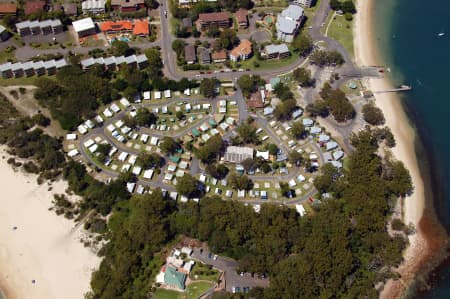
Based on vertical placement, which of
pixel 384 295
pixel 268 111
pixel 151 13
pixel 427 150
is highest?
pixel 151 13

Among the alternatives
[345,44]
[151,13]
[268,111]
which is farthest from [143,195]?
[345,44]

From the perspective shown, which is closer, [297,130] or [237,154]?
[237,154]

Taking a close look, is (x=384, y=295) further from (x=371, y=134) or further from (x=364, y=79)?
(x=364, y=79)

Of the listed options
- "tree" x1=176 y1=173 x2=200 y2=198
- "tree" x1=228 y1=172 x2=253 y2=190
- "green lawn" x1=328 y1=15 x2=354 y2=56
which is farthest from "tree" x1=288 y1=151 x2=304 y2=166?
"green lawn" x1=328 y1=15 x2=354 y2=56

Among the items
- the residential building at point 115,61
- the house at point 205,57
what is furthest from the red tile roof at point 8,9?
the house at point 205,57

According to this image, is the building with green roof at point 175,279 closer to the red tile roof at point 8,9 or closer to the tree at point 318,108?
the tree at point 318,108

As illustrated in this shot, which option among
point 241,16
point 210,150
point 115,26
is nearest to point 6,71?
point 115,26

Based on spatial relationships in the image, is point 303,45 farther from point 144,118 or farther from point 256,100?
point 144,118
